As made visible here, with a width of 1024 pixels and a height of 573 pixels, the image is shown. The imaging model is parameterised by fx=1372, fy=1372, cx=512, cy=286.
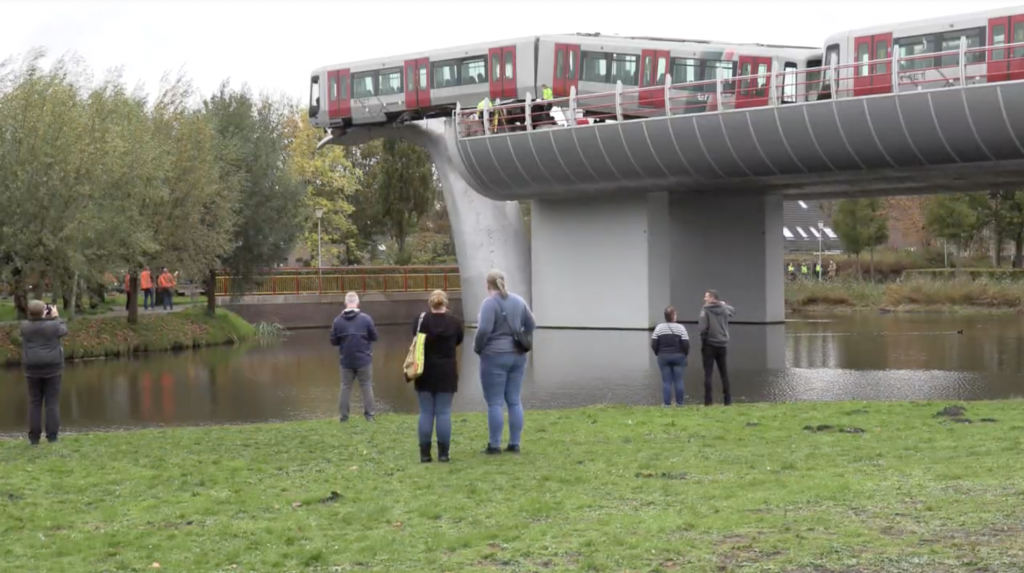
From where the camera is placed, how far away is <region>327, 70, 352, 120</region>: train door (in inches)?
1743

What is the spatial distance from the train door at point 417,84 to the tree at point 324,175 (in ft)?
59.7

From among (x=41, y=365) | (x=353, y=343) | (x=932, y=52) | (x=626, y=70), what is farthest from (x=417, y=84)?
(x=41, y=365)

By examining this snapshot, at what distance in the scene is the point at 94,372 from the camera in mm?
28016

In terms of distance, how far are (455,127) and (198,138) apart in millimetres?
7513

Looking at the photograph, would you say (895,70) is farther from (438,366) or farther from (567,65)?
(438,366)

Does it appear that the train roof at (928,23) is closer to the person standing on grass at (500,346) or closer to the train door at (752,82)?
the train door at (752,82)

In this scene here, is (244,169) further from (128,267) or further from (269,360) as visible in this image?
(269,360)

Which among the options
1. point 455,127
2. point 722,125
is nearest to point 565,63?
point 455,127

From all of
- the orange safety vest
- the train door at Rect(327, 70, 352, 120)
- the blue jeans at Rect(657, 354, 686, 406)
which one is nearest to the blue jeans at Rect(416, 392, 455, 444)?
the blue jeans at Rect(657, 354, 686, 406)

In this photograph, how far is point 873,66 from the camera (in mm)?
32344

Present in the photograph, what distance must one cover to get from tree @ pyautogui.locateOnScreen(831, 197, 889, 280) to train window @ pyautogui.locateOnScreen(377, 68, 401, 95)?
2434 cm

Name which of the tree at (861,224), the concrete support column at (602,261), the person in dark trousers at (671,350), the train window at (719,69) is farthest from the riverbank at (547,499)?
the tree at (861,224)

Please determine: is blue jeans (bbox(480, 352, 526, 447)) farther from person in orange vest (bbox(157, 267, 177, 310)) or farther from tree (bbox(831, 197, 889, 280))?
tree (bbox(831, 197, 889, 280))

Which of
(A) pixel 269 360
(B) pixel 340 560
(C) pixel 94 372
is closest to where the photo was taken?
(B) pixel 340 560
